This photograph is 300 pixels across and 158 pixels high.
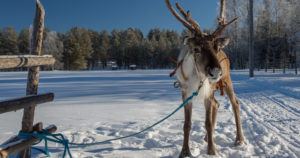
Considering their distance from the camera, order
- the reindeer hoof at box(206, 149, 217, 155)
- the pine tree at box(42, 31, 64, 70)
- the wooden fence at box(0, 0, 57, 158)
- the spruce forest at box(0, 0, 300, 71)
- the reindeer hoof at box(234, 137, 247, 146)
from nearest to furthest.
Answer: the wooden fence at box(0, 0, 57, 158)
the reindeer hoof at box(206, 149, 217, 155)
the reindeer hoof at box(234, 137, 247, 146)
the spruce forest at box(0, 0, 300, 71)
the pine tree at box(42, 31, 64, 70)

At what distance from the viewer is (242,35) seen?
34.3 metres

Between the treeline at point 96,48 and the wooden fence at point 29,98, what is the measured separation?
186 ft

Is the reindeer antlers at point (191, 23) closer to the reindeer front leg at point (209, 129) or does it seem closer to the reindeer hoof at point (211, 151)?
the reindeer front leg at point (209, 129)

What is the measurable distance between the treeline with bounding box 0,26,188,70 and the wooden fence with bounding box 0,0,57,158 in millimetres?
56602

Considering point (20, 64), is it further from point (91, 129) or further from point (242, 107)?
point (242, 107)

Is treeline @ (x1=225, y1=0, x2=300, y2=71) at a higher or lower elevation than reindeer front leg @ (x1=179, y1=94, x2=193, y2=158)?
higher

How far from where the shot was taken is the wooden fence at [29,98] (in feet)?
6.41

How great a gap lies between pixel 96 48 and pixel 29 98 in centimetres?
7298

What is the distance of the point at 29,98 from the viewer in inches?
90.2

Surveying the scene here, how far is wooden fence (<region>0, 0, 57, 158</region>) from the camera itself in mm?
1954

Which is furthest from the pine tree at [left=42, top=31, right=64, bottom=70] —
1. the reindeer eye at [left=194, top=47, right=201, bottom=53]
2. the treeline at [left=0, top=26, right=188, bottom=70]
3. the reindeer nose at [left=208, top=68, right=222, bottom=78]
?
the reindeer nose at [left=208, top=68, right=222, bottom=78]

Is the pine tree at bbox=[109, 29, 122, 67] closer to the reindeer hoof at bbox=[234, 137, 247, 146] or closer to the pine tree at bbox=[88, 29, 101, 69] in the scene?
the pine tree at bbox=[88, 29, 101, 69]

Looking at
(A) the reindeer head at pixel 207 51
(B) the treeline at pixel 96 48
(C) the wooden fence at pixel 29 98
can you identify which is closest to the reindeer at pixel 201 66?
(A) the reindeer head at pixel 207 51

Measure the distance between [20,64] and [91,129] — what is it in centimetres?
255
